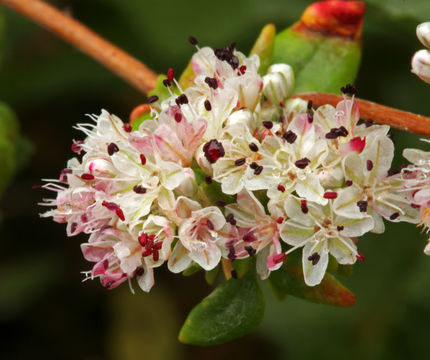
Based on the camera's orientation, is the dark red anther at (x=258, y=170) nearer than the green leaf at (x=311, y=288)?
Yes

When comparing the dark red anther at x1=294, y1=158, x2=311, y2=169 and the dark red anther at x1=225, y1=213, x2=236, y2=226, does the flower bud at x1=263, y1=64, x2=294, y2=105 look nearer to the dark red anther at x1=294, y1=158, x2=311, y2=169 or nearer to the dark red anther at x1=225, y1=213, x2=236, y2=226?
the dark red anther at x1=294, y1=158, x2=311, y2=169

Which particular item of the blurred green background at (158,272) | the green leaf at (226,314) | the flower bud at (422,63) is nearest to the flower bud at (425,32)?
the flower bud at (422,63)

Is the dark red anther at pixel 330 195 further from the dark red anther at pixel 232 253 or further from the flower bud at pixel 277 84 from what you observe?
the flower bud at pixel 277 84

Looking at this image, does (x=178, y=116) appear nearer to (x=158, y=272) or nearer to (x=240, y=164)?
(x=240, y=164)

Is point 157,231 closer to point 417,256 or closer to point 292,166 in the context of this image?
point 292,166

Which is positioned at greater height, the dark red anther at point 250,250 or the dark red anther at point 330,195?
the dark red anther at point 330,195

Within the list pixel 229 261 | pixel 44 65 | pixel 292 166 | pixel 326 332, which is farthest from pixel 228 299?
pixel 44 65

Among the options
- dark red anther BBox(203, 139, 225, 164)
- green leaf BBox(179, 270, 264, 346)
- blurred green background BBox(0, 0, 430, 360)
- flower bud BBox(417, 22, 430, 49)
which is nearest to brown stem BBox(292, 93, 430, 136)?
flower bud BBox(417, 22, 430, 49)
